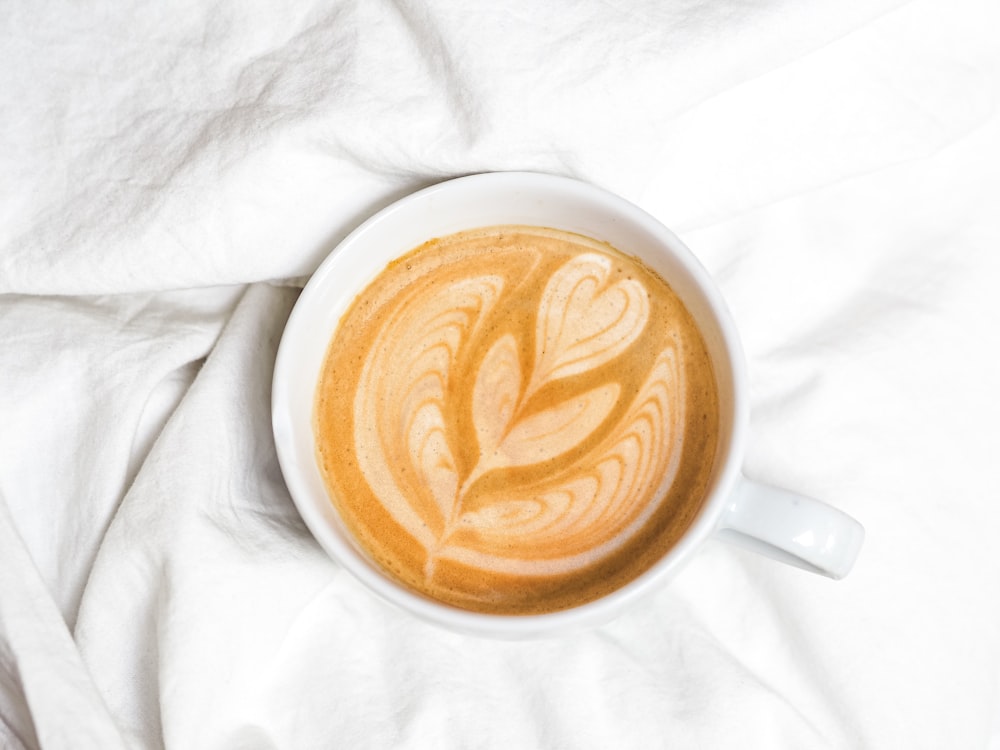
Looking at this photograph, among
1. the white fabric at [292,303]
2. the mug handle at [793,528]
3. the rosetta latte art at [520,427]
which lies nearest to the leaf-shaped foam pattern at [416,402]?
the rosetta latte art at [520,427]

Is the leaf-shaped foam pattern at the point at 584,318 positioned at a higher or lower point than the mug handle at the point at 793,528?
higher

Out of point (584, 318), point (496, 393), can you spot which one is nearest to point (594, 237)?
point (584, 318)

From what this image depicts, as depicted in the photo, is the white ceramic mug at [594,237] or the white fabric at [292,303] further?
the white fabric at [292,303]

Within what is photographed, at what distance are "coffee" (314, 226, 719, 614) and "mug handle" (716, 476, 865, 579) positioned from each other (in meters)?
0.06

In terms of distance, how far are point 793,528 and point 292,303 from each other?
1.89 ft

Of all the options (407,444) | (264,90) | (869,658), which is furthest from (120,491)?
(869,658)

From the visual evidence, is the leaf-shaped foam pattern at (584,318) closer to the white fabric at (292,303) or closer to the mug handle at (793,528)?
the white fabric at (292,303)

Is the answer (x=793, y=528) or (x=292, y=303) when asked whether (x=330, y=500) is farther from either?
(x=793, y=528)

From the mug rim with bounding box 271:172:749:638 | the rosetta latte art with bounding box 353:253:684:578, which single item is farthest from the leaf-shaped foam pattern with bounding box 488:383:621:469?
the mug rim with bounding box 271:172:749:638

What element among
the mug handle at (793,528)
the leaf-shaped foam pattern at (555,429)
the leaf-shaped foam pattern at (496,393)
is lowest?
the mug handle at (793,528)

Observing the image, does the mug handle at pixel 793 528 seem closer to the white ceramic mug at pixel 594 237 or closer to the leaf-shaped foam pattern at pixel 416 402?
the white ceramic mug at pixel 594 237

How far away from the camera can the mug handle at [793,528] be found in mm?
916

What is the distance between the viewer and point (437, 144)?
3.46 ft

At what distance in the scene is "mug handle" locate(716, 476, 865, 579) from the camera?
916 mm
